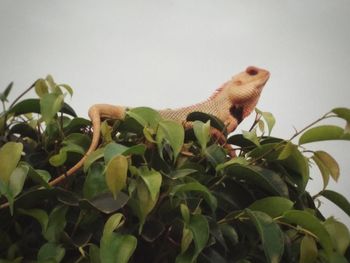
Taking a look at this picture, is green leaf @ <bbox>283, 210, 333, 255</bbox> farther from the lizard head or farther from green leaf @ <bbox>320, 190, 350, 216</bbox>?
the lizard head

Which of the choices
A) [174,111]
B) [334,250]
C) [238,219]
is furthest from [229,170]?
[174,111]

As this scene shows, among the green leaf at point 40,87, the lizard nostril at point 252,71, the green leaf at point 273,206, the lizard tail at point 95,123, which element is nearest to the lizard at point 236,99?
the lizard nostril at point 252,71

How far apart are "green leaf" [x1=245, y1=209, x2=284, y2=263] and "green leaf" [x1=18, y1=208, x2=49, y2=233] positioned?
226 millimetres

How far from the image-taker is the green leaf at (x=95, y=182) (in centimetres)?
51

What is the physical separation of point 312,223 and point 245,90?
64 cm

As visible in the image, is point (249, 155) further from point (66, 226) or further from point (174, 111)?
point (174, 111)

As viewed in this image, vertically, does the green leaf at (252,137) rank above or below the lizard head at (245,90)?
above

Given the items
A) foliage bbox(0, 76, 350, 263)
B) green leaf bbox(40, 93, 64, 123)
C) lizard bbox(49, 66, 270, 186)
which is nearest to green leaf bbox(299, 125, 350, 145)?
foliage bbox(0, 76, 350, 263)

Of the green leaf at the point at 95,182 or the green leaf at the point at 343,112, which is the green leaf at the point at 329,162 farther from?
the green leaf at the point at 95,182

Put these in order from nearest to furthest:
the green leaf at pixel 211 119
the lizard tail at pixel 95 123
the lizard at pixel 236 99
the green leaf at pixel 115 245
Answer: the green leaf at pixel 115 245 → the lizard tail at pixel 95 123 → the green leaf at pixel 211 119 → the lizard at pixel 236 99

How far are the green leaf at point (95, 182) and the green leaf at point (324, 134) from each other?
→ 0.26 meters

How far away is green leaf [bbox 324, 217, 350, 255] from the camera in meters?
0.57

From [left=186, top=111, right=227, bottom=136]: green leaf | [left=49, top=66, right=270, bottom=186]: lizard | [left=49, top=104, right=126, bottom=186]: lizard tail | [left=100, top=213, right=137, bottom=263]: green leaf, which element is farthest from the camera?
[left=49, top=66, right=270, bottom=186]: lizard

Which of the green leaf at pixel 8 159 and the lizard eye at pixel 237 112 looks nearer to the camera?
the green leaf at pixel 8 159
